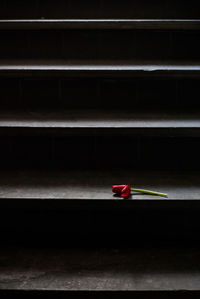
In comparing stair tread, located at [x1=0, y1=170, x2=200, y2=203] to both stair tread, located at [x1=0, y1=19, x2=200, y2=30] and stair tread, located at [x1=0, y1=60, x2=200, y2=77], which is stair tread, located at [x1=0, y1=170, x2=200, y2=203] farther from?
stair tread, located at [x1=0, y1=19, x2=200, y2=30]

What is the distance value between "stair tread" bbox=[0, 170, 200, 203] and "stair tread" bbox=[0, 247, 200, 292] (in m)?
0.24

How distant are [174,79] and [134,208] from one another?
2.86 feet

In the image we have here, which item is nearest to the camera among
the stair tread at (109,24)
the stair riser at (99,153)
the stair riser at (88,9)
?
the stair riser at (99,153)

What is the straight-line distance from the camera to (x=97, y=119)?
1.65 meters

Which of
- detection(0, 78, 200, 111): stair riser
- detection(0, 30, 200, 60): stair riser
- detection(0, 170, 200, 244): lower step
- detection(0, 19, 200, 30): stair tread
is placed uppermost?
detection(0, 19, 200, 30): stair tread

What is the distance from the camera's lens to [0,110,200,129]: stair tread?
154cm

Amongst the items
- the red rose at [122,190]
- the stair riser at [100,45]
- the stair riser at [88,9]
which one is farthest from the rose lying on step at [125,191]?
the stair riser at [88,9]

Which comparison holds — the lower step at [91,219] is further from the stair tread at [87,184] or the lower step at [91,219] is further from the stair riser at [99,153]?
the stair riser at [99,153]

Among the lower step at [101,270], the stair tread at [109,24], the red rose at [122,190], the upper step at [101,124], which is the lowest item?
the lower step at [101,270]

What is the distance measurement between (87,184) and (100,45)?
3.71 feet

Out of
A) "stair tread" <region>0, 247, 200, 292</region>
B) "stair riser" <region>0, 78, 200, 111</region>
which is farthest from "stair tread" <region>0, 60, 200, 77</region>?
"stair tread" <region>0, 247, 200, 292</region>

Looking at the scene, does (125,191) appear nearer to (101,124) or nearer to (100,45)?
(101,124)

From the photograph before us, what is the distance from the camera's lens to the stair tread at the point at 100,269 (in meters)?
1.11

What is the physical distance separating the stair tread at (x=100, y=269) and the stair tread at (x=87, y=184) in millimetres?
238
